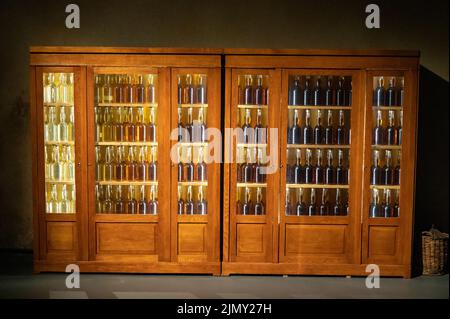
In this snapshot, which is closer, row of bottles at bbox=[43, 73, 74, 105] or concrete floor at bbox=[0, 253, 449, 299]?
concrete floor at bbox=[0, 253, 449, 299]

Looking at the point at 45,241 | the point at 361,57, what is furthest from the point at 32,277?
the point at 361,57

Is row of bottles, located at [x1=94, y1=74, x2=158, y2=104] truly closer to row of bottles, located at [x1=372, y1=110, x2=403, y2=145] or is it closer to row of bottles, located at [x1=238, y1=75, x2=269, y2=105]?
row of bottles, located at [x1=238, y1=75, x2=269, y2=105]

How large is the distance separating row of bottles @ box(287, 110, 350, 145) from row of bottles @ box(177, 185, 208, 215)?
3.47 feet

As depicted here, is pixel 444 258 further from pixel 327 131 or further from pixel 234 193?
pixel 234 193

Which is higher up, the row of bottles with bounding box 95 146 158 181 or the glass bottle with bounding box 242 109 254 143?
the glass bottle with bounding box 242 109 254 143

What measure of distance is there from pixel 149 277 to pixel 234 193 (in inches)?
46.8

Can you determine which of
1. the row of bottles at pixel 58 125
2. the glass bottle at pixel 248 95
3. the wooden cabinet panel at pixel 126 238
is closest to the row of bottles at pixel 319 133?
the glass bottle at pixel 248 95

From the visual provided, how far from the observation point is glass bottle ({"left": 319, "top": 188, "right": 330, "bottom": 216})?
4.63 metres

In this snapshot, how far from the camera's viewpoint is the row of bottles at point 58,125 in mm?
4570

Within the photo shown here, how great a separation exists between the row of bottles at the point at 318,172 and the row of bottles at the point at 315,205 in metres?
0.12

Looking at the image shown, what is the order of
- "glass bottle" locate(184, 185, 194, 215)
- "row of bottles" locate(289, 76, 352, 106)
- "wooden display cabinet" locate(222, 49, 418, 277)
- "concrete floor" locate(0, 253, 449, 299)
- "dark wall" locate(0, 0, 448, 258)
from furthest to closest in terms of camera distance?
"dark wall" locate(0, 0, 448, 258), "glass bottle" locate(184, 185, 194, 215), "row of bottles" locate(289, 76, 352, 106), "wooden display cabinet" locate(222, 49, 418, 277), "concrete floor" locate(0, 253, 449, 299)

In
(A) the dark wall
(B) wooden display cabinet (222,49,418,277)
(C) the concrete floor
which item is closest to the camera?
(C) the concrete floor

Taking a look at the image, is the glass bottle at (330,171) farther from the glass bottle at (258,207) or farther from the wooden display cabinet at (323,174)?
the glass bottle at (258,207)

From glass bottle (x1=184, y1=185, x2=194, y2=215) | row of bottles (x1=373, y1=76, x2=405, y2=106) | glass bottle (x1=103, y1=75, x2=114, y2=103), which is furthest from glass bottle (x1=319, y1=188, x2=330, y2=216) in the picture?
glass bottle (x1=103, y1=75, x2=114, y2=103)
